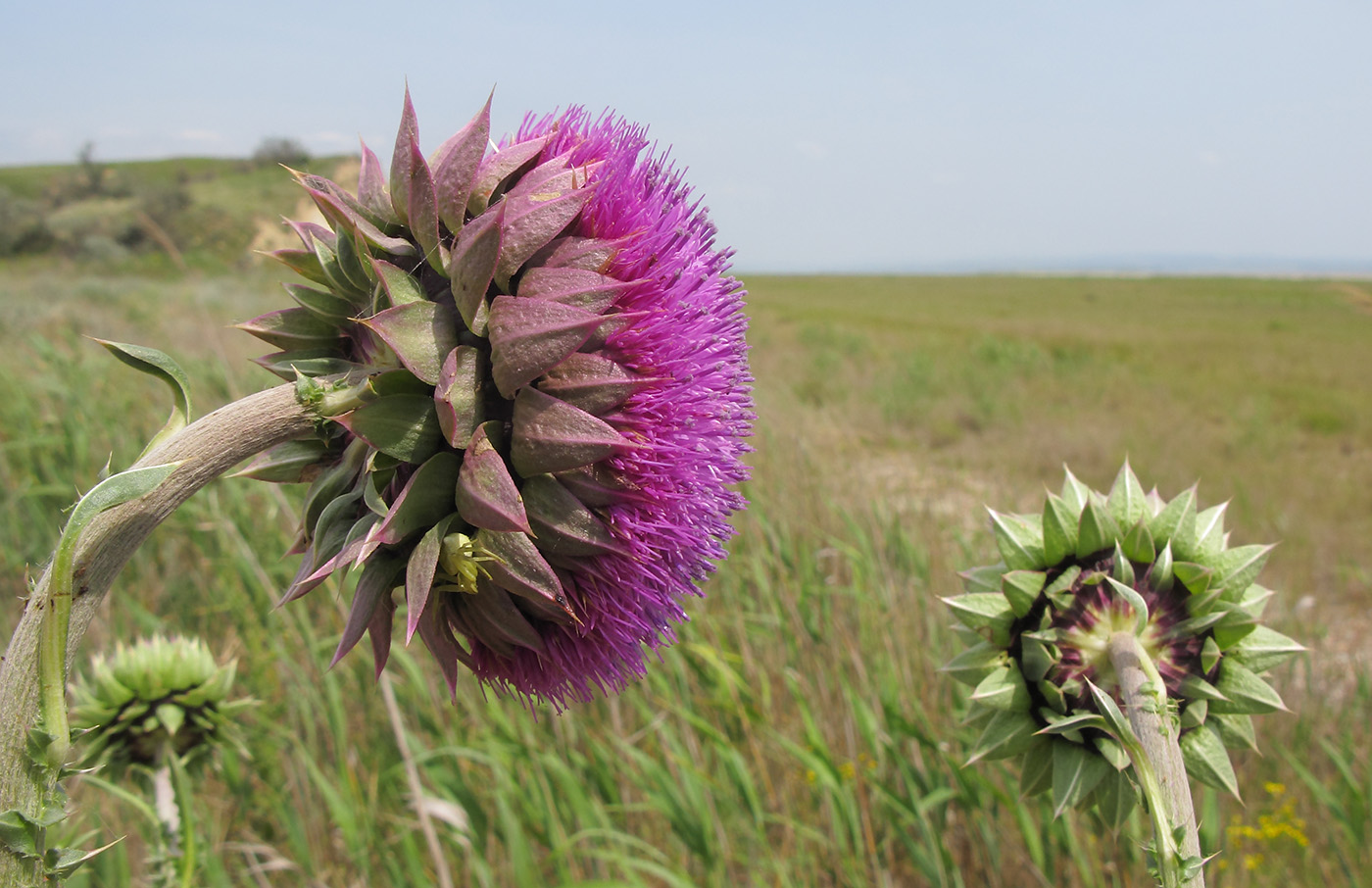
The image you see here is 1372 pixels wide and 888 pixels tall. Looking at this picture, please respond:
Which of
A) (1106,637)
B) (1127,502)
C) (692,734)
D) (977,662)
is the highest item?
(1127,502)

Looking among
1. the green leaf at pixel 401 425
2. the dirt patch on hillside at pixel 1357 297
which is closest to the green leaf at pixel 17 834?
the green leaf at pixel 401 425

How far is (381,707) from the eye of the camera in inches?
193

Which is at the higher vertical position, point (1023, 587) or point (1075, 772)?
point (1023, 587)

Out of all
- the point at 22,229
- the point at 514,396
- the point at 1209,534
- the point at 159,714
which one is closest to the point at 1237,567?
the point at 1209,534

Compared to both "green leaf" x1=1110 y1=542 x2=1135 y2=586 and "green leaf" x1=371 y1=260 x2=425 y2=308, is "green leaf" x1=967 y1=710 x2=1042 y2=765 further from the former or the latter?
"green leaf" x1=371 y1=260 x2=425 y2=308

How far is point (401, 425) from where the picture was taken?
146cm

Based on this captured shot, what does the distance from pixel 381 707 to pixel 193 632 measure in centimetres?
173

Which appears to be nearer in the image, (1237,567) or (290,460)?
(290,460)

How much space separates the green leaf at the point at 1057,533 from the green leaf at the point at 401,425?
1358 millimetres

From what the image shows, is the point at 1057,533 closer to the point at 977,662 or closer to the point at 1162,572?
the point at 1162,572

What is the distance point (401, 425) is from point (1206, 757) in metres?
1.83

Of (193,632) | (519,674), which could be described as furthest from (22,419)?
(519,674)

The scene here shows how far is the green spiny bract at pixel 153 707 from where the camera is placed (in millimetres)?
2555

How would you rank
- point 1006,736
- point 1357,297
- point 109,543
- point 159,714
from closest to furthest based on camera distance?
point 109,543
point 1006,736
point 1357,297
point 159,714
